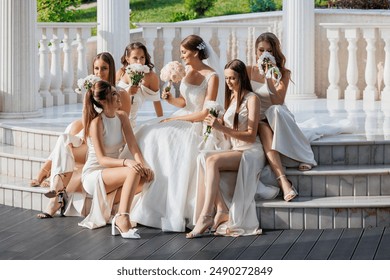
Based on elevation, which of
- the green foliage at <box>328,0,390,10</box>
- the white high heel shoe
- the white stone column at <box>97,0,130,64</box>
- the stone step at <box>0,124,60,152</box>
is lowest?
the white high heel shoe

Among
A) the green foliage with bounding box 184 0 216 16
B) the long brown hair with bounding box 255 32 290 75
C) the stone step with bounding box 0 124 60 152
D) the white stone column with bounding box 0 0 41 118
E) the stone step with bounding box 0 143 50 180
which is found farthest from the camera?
the green foliage with bounding box 184 0 216 16

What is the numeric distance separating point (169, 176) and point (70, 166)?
29.6 inches

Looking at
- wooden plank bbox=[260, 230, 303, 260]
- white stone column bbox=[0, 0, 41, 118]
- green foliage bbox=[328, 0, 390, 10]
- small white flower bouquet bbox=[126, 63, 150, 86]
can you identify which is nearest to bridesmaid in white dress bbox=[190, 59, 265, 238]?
wooden plank bbox=[260, 230, 303, 260]

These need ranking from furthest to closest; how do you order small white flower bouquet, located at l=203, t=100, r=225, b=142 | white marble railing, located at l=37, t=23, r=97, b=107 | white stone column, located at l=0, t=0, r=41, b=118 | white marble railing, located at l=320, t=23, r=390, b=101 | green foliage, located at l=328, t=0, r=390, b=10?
green foliage, located at l=328, t=0, r=390, b=10 < white marble railing, located at l=320, t=23, r=390, b=101 < white marble railing, located at l=37, t=23, r=97, b=107 < white stone column, located at l=0, t=0, r=41, b=118 < small white flower bouquet, located at l=203, t=100, r=225, b=142

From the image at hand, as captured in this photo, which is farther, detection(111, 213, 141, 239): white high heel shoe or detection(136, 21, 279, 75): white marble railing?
detection(136, 21, 279, 75): white marble railing

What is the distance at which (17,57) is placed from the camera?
938 cm

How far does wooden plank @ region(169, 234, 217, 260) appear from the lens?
6480mm

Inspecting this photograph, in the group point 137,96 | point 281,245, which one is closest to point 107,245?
point 281,245

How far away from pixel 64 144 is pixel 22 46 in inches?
80.2

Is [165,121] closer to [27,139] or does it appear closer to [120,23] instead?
[27,139]

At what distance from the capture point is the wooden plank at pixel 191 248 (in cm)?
648

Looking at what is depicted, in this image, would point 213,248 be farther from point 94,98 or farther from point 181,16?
point 181,16

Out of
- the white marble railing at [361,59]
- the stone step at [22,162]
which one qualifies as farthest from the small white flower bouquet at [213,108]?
the white marble railing at [361,59]

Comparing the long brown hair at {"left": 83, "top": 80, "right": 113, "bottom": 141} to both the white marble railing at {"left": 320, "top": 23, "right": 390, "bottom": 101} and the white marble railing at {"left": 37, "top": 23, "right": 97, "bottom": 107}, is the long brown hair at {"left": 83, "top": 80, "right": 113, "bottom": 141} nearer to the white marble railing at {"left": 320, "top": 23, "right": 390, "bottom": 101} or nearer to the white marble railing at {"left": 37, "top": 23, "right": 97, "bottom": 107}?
the white marble railing at {"left": 37, "top": 23, "right": 97, "bottom": 107}
